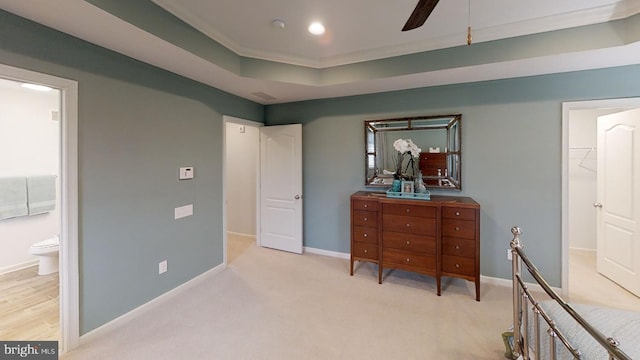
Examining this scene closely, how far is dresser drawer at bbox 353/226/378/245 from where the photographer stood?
3230 mm

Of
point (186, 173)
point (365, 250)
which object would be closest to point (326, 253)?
point (365, 250)

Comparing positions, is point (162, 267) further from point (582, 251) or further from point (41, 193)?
point (582, 251)

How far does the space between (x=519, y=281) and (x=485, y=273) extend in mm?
1746

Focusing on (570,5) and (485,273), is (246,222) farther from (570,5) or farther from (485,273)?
(570,5)

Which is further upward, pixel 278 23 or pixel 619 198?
pixel 278 23

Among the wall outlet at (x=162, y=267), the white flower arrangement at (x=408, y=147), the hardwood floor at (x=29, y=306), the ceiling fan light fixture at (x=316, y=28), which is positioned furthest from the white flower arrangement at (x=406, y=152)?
the hardwood floor at (x=29, y=306)

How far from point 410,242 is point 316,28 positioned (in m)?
2.43

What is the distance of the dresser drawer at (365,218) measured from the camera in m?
3.22

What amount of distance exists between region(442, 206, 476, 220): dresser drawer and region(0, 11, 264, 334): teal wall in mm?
2823

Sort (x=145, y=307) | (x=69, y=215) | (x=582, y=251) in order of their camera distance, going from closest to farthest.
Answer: (x=69, y=215)
(x=145, y=307)
(x=582, y=251)

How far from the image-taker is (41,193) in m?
3.65

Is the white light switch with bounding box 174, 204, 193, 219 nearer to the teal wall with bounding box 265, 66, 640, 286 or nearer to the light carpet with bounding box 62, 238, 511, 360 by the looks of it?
the light carpet with bounding box 62, 238, 511, 360

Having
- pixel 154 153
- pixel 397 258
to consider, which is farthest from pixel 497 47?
pixel 154 153

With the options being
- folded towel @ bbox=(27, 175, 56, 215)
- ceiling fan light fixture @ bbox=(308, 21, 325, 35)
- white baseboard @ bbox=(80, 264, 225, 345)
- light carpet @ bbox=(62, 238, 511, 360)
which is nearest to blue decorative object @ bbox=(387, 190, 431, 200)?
light carpet @ bbox=(62, 238, 511, 360)
